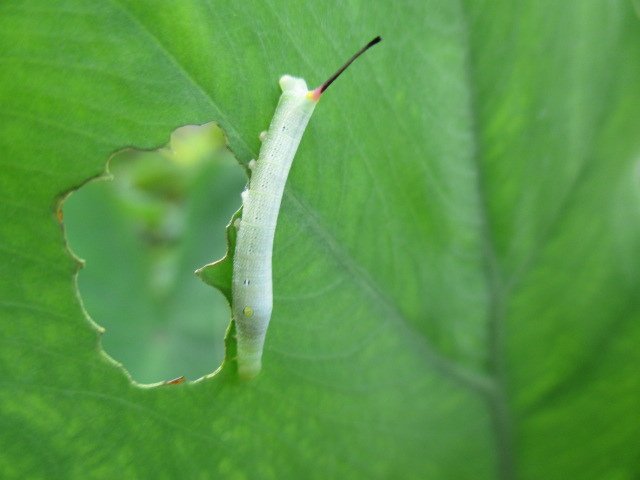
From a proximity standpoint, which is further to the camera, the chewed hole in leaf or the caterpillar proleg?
the chewed hole in leaf

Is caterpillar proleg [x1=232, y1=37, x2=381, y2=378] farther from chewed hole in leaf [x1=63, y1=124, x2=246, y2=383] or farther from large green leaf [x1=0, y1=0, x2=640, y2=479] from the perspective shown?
chewed hole in leaf [x1=63, y1=124, x2=246, y2=383]

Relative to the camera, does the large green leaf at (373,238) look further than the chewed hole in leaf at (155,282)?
No

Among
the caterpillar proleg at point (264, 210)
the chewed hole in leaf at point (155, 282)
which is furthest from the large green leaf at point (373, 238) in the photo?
the chewed hole in leaf at point (155, 282)

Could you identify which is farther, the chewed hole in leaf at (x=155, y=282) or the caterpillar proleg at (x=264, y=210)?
the chewed hole in leaf at (x=155, y=282)

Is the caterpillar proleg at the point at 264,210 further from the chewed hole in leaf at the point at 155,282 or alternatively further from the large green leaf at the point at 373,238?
the chewed hole in leaf at the point at 155,282

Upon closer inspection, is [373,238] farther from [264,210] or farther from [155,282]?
[155,282]

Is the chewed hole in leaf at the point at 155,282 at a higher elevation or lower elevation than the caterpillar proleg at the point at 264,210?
lower

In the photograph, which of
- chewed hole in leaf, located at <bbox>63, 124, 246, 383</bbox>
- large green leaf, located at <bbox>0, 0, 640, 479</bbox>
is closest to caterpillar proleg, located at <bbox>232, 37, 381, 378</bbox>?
large green leaf, located at <bbox>0, 0, 640, 479</bbox>
